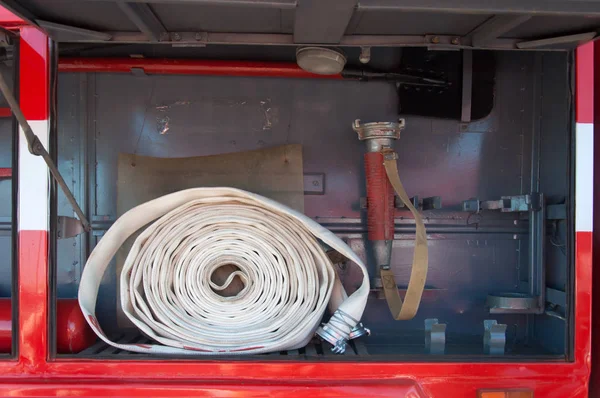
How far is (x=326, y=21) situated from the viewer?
1.29m

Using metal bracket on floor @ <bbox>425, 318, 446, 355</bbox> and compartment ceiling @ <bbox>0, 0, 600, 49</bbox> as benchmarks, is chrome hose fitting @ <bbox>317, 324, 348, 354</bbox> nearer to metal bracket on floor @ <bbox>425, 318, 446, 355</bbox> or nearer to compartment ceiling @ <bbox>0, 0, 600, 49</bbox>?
metal bracket on floor @ <bbox>425, 318, 446, 355</bbox>

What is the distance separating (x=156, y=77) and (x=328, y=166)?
94cm

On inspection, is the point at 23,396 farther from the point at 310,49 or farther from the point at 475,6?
the point at 475,6

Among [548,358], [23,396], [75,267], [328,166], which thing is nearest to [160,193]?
[75,267]

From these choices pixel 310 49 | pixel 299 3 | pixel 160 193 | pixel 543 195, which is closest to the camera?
pixel 299 3

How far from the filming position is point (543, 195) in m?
1.94

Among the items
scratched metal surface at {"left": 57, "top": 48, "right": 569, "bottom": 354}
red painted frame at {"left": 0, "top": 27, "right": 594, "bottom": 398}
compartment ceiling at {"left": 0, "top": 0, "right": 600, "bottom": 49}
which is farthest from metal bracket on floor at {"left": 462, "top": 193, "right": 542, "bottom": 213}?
compartment ceiling at {"left": 0, "top": 0, "right": 600, "bottom": 49}

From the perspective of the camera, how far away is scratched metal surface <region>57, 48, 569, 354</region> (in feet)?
6.97

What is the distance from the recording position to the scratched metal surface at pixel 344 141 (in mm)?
2123

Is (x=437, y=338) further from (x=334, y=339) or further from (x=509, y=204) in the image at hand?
(x=509, y=204)

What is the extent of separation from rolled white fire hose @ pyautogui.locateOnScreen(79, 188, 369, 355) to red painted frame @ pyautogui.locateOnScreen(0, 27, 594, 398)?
0.17 metres

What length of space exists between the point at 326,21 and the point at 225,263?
99 centimetres

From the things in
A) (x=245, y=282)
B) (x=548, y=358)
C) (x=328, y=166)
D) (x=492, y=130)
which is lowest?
(x=548, y=358)

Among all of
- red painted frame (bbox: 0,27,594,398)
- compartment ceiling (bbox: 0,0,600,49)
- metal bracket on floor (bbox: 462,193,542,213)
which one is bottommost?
red painted frame (bbox: 0,27,594,398)
